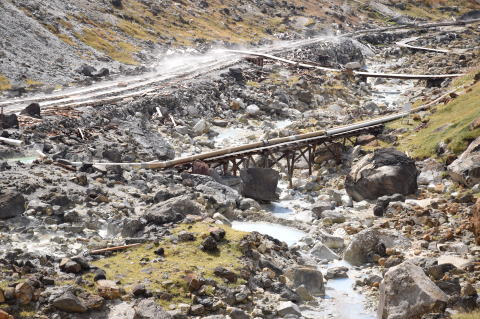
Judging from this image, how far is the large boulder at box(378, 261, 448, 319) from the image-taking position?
15.3 metres

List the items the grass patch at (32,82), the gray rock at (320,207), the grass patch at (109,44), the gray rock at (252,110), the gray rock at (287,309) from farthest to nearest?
the grass patch at (109,44), the gray rock at (252,110), the grass patch at (32,82), the gray rock at (320,207), the gray rock at (287,309)

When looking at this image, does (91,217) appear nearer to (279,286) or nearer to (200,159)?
(279,286)

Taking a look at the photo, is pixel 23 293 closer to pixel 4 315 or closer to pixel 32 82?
pixel 4 315

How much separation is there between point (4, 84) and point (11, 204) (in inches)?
1173

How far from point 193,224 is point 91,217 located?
15.4ft

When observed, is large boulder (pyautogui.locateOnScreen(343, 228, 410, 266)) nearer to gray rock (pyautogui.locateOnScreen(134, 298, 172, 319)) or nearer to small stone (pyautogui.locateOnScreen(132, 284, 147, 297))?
small stone (pyautogui.locateOnScreen(132, 284, 147, 297))

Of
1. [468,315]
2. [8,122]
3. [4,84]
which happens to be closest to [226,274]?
[468,315]

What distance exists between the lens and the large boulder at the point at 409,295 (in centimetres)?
1534

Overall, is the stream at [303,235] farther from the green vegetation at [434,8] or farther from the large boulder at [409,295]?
the green vegetation at [434,8]

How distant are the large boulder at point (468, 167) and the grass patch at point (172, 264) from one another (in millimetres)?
13231

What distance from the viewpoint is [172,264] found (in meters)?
19.3

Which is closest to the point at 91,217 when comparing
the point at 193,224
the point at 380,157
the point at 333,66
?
the point at 193,224

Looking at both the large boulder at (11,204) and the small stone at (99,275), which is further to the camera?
the large boulder at (11,204)

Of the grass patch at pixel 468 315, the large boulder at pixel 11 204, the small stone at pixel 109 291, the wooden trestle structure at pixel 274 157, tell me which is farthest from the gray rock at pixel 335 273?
the wooden trestle structure at pixel 274 157
